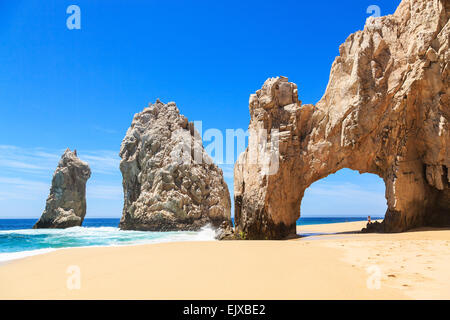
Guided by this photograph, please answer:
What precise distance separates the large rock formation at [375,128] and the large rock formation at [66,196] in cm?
4070

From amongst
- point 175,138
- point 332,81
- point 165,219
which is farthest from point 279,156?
point 175,138

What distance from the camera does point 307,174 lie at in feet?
45.4

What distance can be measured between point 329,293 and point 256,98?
1262cm

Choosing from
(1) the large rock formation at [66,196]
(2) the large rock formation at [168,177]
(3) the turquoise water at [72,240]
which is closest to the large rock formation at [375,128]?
(3) the turquoise water at [72,240]

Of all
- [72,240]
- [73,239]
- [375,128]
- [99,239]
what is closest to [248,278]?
[375,128]

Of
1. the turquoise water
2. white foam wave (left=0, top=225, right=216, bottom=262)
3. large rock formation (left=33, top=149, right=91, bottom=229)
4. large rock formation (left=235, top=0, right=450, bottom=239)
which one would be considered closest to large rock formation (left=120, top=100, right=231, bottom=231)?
white foam wave (left=0, top=225, right=216, bottom=262)

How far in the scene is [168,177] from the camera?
113ft

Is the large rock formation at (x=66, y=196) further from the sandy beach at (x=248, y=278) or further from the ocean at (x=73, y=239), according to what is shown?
the sandy beach at (x=248, y=278)

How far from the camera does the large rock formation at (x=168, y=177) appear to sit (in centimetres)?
3375

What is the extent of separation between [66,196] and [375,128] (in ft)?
154

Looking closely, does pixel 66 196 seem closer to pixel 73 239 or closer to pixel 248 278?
pixel 73 239

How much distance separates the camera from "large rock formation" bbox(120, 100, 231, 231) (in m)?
33.8

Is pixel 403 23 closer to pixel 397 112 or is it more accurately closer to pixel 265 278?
pixel 397 112

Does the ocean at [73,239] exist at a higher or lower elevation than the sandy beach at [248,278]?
lower
